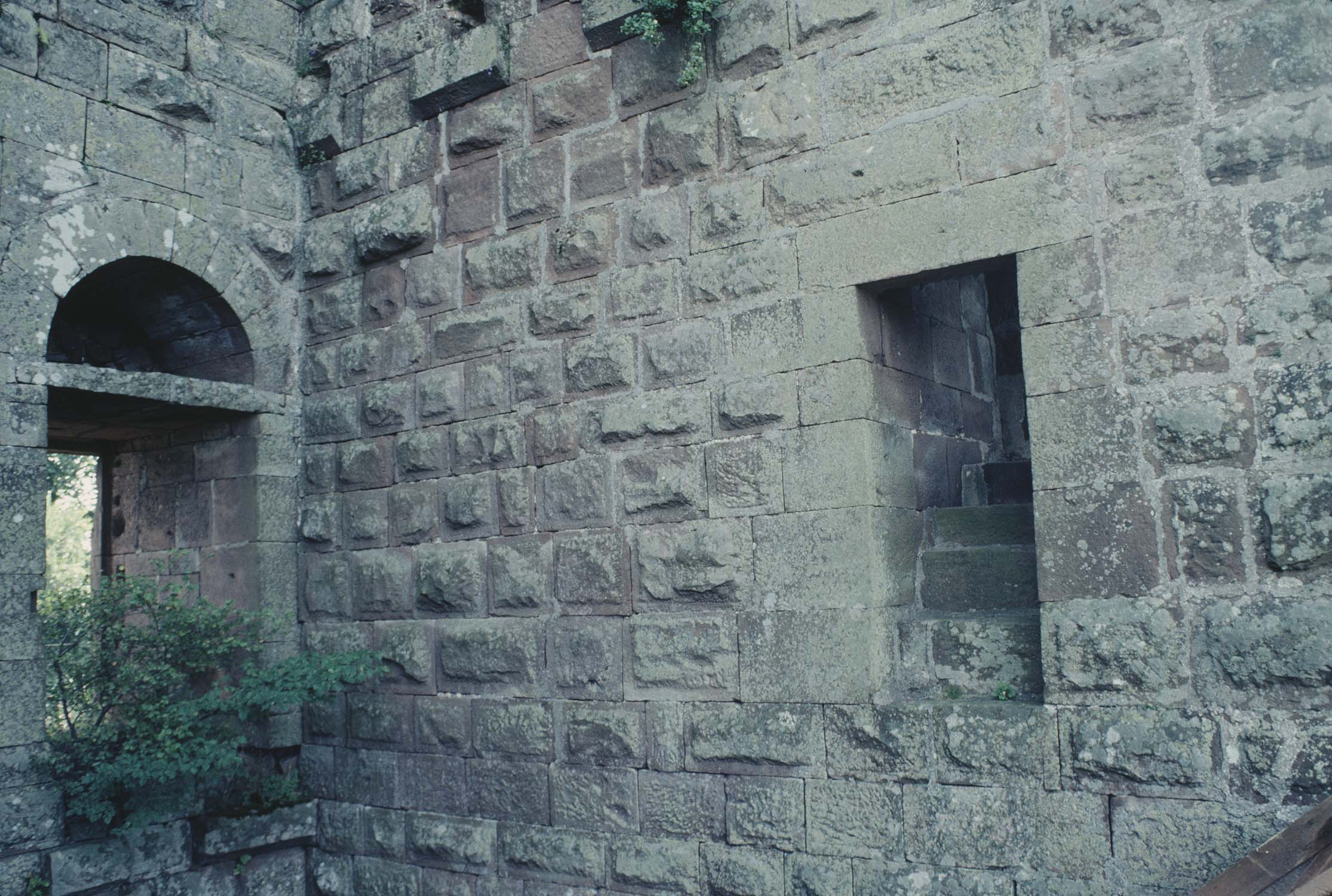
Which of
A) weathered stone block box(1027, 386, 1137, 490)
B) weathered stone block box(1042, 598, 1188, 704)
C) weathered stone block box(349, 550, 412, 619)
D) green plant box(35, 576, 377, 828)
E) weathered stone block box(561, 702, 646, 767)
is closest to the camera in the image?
weathered stone block box(1042, 598, 1188, 704)

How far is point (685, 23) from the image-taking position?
4562 mm

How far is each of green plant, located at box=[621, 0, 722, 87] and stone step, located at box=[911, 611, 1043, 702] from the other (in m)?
2.44

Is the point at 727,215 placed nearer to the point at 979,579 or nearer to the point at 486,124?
the point at 486,124

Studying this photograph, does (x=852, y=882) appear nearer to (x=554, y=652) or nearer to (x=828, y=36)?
(x=554, y=652)

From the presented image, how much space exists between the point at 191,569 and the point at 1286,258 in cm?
541

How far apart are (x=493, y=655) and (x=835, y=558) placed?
1.80 m

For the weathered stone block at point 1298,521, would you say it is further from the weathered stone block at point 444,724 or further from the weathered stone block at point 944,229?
the weathered stone block at point 444,724

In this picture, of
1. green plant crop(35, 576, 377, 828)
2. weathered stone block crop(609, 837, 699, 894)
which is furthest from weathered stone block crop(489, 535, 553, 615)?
weathered stone block crop(609, 837, 699, 894)

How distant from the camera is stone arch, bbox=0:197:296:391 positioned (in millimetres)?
4941

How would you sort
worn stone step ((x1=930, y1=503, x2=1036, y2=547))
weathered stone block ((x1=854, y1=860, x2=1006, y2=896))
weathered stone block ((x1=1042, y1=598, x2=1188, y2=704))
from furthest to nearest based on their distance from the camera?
worn stone step ((x1=930, y1=503, x2=1036, y2=547)), weathered stone block ((x1=854, y1=860, x2=1006, y2=896)), weathered stone block ((x1=1042, y1=598, x2=1188, y2=704))

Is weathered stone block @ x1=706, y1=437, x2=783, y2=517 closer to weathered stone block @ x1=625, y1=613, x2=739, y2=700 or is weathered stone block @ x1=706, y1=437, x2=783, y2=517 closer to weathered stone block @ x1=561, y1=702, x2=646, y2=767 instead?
weathered stone block @ x1=625, y1=613, x2=739, y2=700

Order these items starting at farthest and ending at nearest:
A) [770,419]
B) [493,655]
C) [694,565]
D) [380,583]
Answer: [380,583] < [493,655] < [694,565] < [770,419]

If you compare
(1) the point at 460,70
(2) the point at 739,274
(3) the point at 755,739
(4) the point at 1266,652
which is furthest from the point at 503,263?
(4) the point at 1266,652

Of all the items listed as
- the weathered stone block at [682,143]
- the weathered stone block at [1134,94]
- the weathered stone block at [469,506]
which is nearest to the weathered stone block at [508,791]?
the weathered stone block at [469,506]
